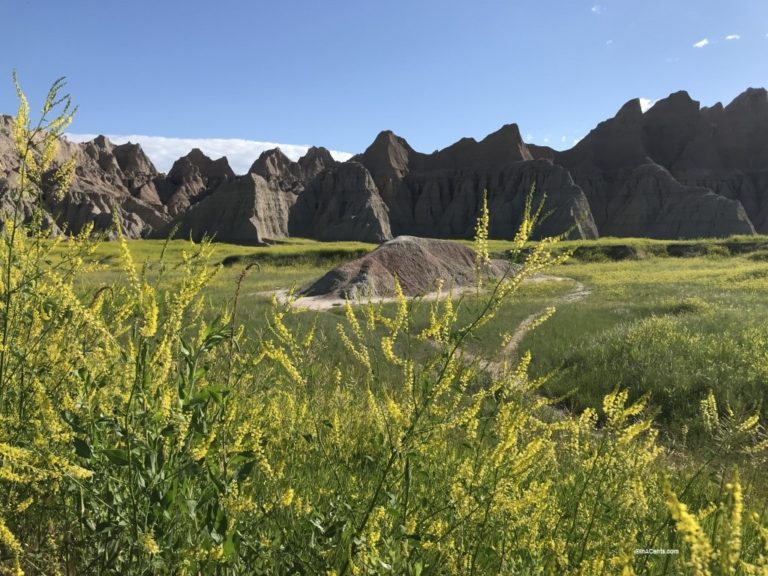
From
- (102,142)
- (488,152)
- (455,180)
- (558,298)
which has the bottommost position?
(558,298)

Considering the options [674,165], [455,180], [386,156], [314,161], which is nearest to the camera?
[455,180]

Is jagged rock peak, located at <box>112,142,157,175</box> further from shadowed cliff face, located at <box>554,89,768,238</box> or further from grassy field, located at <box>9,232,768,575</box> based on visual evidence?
grassy field, located at <box>9,232,768,575</box>

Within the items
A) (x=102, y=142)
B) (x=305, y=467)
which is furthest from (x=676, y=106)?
(x=102, y=142)

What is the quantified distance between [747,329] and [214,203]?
8088 centimetres

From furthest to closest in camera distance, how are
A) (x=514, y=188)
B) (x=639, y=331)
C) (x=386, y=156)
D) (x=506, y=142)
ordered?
(x=386, y=156) → (x=506, y=142) → (x=514, y=188) → (x=639, y=331)

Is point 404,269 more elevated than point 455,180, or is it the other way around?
point 455,180

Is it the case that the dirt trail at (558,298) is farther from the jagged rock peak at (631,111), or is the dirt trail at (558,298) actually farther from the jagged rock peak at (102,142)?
the jagged rock peak at (102,142)

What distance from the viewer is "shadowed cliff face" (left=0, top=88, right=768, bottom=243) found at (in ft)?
272

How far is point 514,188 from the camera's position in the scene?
95562mm

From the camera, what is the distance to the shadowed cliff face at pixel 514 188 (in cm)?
8300

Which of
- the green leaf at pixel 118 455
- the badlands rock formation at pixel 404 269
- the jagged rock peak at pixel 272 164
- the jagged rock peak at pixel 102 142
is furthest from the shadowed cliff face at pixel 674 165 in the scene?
the jagged rock peak at pixel 102 142

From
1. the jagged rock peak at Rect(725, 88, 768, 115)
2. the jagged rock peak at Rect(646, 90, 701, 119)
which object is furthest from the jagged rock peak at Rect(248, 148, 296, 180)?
the jagged rock peak at Rect(725, 88, 768, 115)

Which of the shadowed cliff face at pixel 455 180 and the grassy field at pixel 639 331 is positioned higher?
the shadowed cliff face at pixel 455 180

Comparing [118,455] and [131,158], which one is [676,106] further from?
[131,158]
